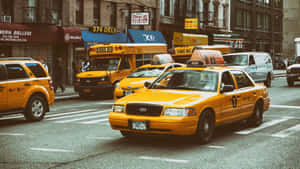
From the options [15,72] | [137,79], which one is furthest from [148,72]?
[15,72]

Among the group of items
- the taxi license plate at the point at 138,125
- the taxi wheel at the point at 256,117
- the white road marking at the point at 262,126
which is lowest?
the white road marking at the point at 262,126

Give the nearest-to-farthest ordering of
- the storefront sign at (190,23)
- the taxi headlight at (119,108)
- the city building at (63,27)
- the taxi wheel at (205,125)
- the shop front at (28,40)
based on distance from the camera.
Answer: the taxi wheel at (205,125), the taxi headlight at (119,108), the shop front at (28,40), the city building at (63,27), the storefront sign at (190,23)

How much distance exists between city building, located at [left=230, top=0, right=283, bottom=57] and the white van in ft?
80.8

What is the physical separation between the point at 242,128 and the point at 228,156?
348cm

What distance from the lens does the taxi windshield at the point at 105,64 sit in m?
21.9

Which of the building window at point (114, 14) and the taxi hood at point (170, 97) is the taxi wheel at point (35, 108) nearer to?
the taxi hood at point (170, 97)

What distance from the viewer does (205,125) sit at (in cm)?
925

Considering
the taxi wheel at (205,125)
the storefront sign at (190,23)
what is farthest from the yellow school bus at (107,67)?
the storefront sign at (190,23)

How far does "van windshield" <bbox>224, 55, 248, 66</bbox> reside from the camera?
86.6 ft

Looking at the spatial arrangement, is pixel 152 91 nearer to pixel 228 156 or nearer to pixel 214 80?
pixel 214 80

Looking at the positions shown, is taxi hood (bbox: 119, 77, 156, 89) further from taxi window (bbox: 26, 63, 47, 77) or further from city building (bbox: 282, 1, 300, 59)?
city building (bbox: 282, 1, 300, 59)

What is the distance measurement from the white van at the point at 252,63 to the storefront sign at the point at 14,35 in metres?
11.6

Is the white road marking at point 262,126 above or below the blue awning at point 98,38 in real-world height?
below

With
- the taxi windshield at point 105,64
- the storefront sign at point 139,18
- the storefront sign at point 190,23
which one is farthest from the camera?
the storefront sign at point 190,23
